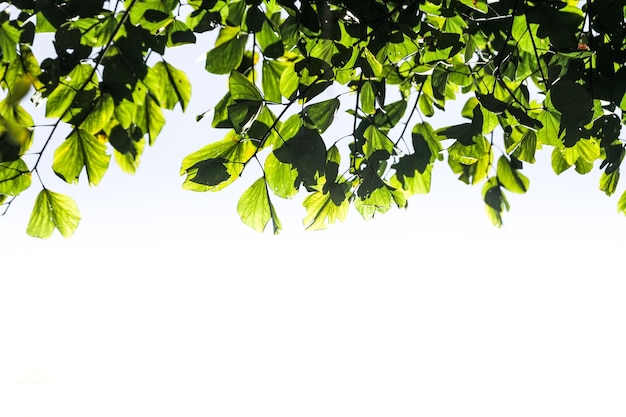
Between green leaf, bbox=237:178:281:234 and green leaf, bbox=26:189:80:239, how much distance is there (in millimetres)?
270

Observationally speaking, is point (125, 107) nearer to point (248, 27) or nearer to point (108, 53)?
point (108, 53)

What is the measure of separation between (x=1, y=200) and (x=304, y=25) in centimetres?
52

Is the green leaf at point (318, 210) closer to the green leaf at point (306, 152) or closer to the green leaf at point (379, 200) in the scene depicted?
the green leaf at point (379, 200)

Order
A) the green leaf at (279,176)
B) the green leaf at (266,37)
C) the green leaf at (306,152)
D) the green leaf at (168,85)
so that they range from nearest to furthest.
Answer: the green leaf at (306,152), the green leaf at (279,176), the green leaf at (266,37), the green leaf at (168,85)

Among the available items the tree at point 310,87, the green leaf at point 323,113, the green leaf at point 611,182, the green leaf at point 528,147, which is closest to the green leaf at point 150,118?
the tree at point 310,87

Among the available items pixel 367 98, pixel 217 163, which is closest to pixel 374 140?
pixel 367 98

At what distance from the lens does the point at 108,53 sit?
0.80m

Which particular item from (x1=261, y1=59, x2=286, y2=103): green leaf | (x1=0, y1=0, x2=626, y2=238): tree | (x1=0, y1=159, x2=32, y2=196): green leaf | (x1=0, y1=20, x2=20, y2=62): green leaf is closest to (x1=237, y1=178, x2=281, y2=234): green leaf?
(x1=0, y1=0, x2=626, y2=238): tree

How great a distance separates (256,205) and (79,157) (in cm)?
29

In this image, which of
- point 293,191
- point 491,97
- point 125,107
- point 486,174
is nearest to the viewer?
point 491,97

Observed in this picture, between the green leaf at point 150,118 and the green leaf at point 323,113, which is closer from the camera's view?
the green leaf at point 323,113

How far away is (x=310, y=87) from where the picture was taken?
62cm

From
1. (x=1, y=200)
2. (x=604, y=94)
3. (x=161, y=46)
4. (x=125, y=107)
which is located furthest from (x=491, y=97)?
(x=1, y=200)

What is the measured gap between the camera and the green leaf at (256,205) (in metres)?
0.70
